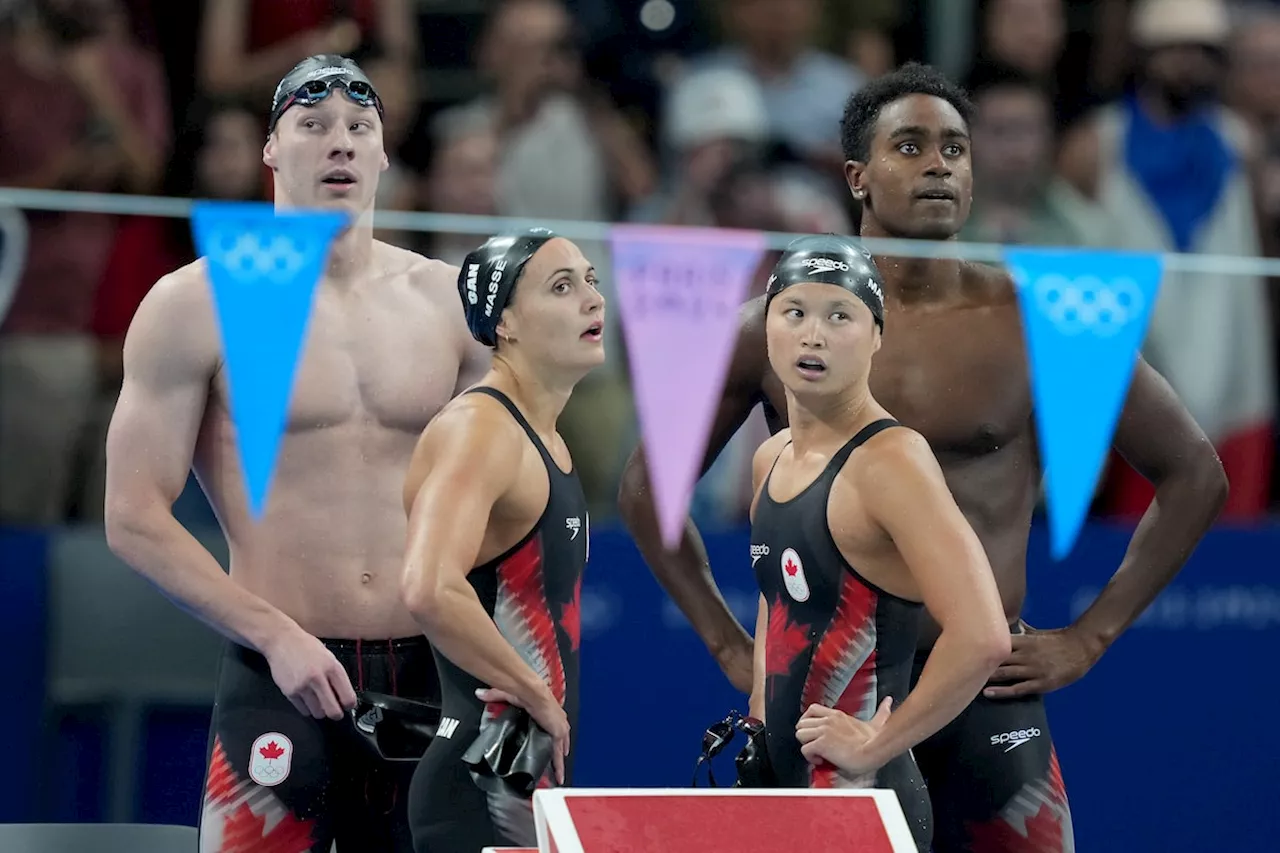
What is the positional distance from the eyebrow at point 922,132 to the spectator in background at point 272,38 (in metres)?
3.02

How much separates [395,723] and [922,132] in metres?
1.65

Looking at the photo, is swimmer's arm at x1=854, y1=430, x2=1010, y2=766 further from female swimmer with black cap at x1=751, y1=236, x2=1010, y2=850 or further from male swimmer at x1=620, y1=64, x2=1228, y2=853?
male swimmer at x1=620, y1=64, x2=1228, y2=853

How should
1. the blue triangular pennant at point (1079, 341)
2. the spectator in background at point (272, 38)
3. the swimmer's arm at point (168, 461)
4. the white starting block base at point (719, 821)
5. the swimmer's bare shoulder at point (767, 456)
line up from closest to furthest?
the white starting block base at point (719, 821) → the swimmer's bare shoulder at point (767, 456) → the swimmer's arm at point (168, 461) → the blue triangular pennant at point (1079, 341) → the spectator in background at point (272, 38)

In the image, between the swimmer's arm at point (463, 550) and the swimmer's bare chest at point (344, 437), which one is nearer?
the swimmer's arm at point (463, 550)

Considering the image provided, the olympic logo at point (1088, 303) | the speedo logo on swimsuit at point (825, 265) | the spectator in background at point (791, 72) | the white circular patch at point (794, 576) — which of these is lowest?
the white circular patch at point (794, 576)

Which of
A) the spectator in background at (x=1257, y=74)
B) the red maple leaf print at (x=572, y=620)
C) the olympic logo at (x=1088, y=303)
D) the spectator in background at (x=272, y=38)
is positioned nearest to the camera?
the red maple leaf print at (x=572, y=620)

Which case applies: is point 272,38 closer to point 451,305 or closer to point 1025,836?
point 451,305

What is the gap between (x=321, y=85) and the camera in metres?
4.40

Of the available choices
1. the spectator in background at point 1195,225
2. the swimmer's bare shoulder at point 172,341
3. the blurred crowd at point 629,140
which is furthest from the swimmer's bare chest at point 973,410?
the spectator in background at point 1195,225

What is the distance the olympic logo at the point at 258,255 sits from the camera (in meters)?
4.51

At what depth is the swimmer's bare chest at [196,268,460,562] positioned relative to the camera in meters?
4.39

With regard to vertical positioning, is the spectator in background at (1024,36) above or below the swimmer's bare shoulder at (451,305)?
above

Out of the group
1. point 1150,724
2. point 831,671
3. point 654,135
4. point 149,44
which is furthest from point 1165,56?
point 831,671

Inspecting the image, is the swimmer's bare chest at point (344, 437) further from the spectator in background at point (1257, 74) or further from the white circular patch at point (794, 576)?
the spectator in background at point (1257, 74)
